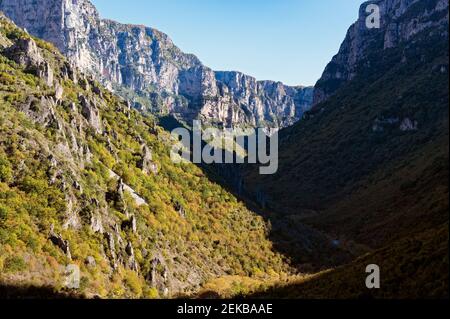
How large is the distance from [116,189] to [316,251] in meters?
32.3

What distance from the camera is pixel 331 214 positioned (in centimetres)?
9444

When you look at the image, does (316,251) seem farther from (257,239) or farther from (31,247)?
(31,247)

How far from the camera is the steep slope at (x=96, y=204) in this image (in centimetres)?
3209

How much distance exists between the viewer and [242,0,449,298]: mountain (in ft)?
84.7

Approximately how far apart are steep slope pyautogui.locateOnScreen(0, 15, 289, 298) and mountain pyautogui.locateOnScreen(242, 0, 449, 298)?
11.4m

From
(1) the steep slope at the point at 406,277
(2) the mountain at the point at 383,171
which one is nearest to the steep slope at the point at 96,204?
(2) the mountain at the point at 383,171

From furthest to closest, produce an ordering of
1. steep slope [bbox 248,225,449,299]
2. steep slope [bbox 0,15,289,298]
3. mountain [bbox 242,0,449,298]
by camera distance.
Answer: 1. steep slope [bbox 0,15,289,298]
2. mountain [bbox 242,0,449,298]
3. steep slope [bbox 248,225,449,299]

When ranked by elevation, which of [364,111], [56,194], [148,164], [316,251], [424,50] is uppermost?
[424,50]

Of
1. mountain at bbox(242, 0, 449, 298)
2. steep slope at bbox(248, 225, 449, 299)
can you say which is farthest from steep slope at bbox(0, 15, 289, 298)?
steep slope at bbox(248, 225, 449, 299)

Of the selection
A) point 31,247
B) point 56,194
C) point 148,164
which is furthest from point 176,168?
point 31,247

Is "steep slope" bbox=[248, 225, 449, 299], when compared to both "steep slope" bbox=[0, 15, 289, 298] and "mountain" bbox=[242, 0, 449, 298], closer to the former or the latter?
"mountain" bbox=[242, 0, 449, 298]

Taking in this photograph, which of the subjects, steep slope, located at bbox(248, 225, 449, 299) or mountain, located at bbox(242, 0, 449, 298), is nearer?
steep slope, located at bbox(248, 225, 449, 299)

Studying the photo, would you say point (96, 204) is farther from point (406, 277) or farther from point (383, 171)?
point (383, 171)
